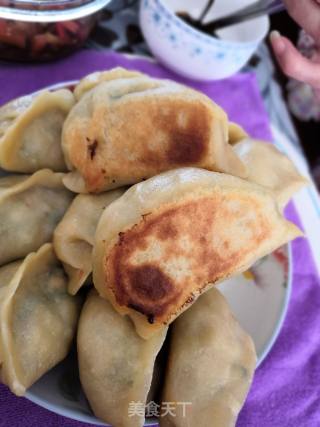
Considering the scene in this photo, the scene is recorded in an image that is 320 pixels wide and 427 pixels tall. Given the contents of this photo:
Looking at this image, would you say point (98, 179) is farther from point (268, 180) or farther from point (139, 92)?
point (268, 180)

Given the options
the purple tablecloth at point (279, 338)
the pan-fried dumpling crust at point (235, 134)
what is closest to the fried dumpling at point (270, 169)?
the pan-fried dumpling crust at point (235, 134)

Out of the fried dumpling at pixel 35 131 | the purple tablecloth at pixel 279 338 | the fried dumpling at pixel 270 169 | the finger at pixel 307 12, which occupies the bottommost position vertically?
the purple tablecloth at pixel 279 338

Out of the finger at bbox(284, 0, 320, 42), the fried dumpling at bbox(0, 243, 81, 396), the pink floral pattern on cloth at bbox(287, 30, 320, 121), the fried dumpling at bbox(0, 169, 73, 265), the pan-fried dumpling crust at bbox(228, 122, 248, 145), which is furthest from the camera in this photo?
the pink floral pattern on cloth at bbox(287, 30, 320, 121)

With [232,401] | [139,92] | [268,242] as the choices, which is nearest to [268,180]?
[268,242]

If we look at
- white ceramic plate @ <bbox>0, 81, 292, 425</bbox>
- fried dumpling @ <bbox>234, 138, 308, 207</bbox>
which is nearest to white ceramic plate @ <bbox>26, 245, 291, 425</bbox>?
white ceramic plate @ <bbox>0, 81, 292, 425</bbox>

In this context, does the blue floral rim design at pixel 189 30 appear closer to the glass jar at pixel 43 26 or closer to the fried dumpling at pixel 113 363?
the glass jar at pixel 43 26

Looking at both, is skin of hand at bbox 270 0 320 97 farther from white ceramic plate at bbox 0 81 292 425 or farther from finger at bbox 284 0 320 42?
white ceramic plate at bbox 0 81 292 425
